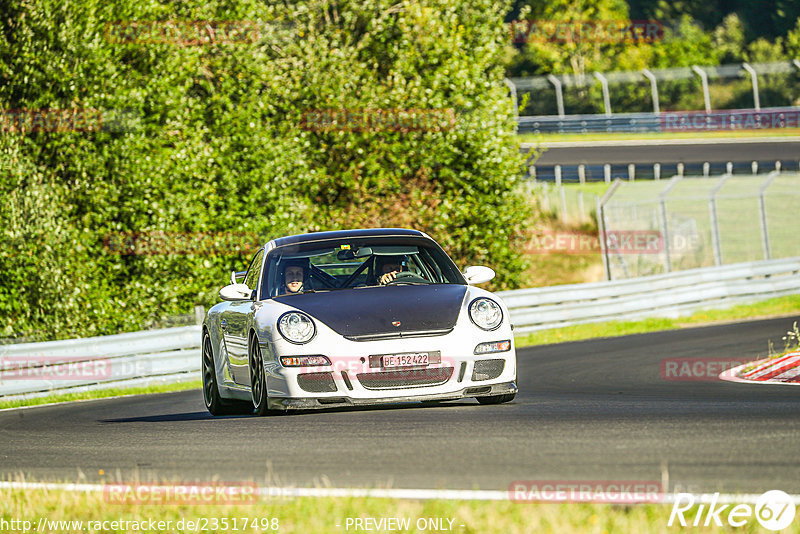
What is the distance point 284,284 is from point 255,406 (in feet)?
3.15

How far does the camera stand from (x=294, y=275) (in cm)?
956

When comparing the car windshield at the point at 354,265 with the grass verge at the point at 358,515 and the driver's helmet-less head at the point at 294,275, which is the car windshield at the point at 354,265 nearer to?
the driver's helmet-less head at the point at 294,275

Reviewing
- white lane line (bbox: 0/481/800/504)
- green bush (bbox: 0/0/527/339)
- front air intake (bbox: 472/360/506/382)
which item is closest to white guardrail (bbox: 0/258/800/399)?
green bush (bbox: 0/0/527/339)

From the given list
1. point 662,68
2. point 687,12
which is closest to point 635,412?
point 662,68

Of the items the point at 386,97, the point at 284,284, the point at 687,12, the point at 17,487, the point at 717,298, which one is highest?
the point at 687,12

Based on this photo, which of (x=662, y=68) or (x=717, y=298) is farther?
(x=662, y=68)

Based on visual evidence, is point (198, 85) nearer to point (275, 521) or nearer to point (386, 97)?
point (386, 97)

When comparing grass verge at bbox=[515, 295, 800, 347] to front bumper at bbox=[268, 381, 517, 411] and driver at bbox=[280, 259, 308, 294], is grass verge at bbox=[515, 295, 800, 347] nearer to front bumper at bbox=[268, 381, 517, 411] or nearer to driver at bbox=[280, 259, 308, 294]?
driver at bbox=[280, 259, 308, 294]

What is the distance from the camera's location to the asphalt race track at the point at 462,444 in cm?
587

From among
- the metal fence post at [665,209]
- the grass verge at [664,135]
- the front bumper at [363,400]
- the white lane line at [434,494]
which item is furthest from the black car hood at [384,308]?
the grass verge at [664,135]

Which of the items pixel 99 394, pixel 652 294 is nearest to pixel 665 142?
pixel 652 294

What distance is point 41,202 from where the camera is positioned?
69.5 feet

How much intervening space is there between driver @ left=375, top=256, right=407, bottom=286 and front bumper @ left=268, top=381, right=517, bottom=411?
1262 mm

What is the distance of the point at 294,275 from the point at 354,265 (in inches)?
22.3
